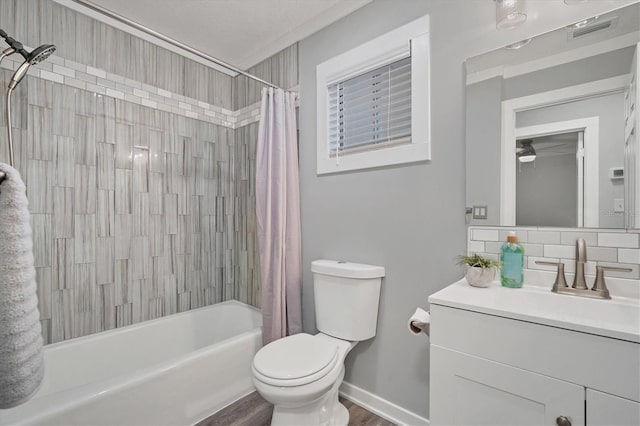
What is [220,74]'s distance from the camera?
2.57 m

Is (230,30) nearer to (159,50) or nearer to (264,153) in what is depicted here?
(159,50)

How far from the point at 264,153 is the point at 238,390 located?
1.52m

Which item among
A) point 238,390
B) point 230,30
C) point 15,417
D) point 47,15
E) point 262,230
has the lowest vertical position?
point 238,390

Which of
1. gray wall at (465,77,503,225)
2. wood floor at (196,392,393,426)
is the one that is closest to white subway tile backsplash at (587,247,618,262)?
gray wall at (465,77,503,225)

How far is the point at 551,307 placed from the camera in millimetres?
1021

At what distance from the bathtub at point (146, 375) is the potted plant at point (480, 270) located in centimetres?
136

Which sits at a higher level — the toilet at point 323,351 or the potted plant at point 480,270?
the potted plant at point 480,270

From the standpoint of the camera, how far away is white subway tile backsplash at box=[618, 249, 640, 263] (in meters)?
1.03

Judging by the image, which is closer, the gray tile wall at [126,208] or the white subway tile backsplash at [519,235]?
the white subway tile backsplash at [519,235]

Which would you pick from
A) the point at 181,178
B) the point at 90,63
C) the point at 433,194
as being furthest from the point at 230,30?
the point at 433,194

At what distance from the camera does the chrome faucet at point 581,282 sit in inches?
41.6

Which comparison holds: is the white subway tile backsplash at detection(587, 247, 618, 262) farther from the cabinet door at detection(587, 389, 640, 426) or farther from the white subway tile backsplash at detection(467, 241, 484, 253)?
the cabinet door at detection(587, 389, 640, 426)

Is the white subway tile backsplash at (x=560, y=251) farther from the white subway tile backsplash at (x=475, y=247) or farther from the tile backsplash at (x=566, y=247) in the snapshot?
the white subway tile backsplash at (x=475, y=247)

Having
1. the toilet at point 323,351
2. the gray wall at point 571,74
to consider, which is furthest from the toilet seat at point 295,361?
the gray wall at point 571,74
